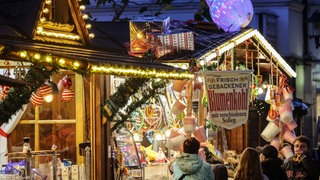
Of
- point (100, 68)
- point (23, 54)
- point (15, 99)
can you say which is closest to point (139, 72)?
point (100, 68)

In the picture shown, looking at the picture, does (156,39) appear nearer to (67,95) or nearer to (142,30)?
(142,30)

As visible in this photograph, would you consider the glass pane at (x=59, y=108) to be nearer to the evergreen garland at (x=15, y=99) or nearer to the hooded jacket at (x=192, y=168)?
the hooded jacket at (x=192, y=168)

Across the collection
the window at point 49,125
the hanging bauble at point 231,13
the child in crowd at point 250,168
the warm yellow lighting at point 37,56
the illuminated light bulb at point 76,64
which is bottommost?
the child in crowd at point 250,168

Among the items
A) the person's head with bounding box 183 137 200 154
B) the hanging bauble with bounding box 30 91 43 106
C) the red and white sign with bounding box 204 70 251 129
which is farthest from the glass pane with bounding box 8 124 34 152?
the person's head with bounding box 183 137 200 154

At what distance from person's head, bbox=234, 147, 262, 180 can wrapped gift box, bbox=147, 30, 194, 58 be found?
15.6 feet

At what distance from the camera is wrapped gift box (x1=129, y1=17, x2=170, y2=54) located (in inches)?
643

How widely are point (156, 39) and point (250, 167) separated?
5106 mm

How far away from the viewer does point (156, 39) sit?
53.9ft

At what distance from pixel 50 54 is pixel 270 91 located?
941 cm

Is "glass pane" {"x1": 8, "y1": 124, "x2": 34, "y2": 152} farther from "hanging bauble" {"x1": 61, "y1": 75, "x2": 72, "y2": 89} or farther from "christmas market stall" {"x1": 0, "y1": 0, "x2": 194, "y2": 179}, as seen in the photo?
"hanging bauble" {"x1": 61, "y1": 75, "x2": 72, "y2": 89}

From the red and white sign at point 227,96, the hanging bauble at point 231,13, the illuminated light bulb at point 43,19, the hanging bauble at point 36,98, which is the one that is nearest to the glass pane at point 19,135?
the hanging bauble at point 36,98

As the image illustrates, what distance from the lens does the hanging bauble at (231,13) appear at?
17844 millimetres

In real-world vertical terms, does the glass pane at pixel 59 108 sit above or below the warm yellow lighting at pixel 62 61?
below

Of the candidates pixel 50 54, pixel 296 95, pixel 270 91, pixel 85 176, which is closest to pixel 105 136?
pixel 85 176
